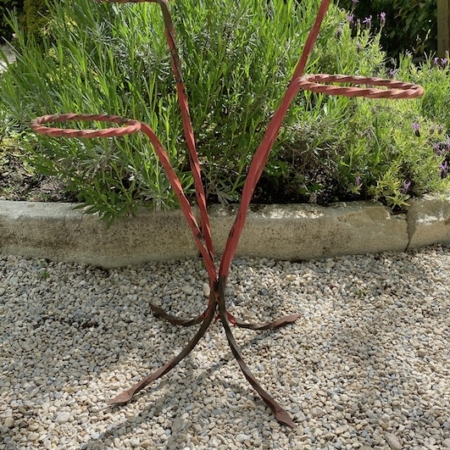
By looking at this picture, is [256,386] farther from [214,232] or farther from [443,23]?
[443,23]

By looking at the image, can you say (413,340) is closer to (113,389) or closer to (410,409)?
(410,409)

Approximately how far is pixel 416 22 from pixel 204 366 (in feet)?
13.0

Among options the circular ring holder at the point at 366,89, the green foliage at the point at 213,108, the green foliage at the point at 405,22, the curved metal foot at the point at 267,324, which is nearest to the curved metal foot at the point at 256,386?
the curved metal foot at the point at 267,324

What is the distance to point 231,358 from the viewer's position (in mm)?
2342

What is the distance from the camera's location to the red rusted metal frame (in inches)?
59.4

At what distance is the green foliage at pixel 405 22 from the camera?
5035mm

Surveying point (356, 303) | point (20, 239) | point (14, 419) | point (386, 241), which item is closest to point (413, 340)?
point (356, 303)

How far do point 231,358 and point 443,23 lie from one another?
3.39m

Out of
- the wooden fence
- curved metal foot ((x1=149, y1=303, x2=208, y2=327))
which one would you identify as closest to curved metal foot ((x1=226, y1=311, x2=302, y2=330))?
curved metal foot ((x1=149, y1=303, x2=208, y2=327))

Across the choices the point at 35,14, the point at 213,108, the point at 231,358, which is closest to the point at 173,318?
the point at 231,358

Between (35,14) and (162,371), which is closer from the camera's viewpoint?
(162,371)

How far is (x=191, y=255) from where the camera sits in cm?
278

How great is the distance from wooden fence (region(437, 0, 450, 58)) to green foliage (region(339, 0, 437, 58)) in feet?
0.91

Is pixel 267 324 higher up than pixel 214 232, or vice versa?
pixel 214 232
